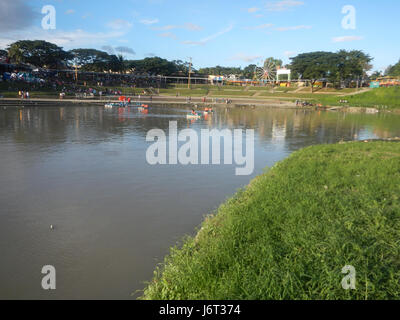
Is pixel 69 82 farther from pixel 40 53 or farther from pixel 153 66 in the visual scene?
pixel 153 66

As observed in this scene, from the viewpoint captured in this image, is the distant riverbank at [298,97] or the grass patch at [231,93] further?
the grass patch at [231,93]

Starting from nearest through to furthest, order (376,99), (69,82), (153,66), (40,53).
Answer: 1. (376,99)
2. (69,82)
3. (40,53)
4. (153,66)

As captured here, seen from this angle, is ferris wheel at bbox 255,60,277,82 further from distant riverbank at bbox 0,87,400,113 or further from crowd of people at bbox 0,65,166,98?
crowd of people at bbox 0,65,166,98

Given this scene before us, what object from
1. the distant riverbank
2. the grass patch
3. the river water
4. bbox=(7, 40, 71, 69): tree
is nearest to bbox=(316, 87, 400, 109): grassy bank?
the distant riverbank

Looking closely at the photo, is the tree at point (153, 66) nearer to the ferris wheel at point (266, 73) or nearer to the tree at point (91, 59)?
the tree at point (91, 59)

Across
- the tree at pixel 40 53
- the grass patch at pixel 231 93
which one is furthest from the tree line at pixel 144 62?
the grass patch at pixel 231 93

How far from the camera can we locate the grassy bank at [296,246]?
3.98m

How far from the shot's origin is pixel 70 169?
12539 mm

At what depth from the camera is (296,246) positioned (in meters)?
4.98

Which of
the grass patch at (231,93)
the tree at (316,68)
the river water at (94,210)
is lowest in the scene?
the river water at (94,210)

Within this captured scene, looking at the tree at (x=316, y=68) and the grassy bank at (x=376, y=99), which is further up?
the tree at (x=316, y=68)

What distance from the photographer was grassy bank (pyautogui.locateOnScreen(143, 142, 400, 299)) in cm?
398

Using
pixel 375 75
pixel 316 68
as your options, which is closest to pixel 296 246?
pixel 316 68

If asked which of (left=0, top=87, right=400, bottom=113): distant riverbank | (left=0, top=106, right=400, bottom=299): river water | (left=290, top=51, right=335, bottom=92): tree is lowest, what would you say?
(left=0, top=106, right=400, bottom=299): river water
